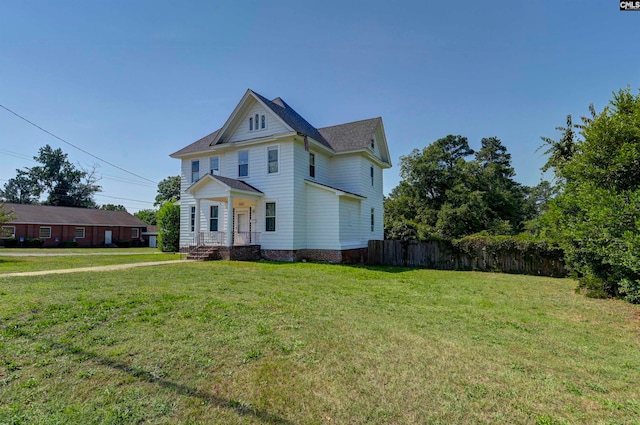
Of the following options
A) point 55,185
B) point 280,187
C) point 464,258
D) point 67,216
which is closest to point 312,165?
point 280,187

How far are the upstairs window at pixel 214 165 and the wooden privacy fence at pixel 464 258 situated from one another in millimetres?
10437

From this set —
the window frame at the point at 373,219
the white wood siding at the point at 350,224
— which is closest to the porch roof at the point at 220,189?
the white wood siding at the point at 350,224

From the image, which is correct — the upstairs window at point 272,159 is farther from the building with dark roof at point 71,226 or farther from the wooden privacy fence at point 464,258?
the building with dark roof at point 71,226

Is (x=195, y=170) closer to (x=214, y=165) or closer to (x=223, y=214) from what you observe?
(x=214, y=165)

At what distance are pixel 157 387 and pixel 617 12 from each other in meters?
13.7

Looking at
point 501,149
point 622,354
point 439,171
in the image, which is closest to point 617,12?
point 622,354

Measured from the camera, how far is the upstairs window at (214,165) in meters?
19.2

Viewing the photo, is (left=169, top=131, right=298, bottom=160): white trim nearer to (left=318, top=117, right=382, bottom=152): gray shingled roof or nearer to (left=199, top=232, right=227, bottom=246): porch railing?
(left=318, top=117, right=382, bottom=152): gray shingled roof

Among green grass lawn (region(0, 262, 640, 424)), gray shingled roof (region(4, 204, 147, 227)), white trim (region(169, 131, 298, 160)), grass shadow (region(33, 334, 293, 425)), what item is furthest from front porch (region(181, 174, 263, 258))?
gray shingled roof (region(4, 204, 147, 227))

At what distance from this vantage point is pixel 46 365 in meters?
3.60

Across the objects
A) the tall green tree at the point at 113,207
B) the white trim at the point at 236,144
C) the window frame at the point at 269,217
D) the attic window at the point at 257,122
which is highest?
the attic window at the point at 257,122

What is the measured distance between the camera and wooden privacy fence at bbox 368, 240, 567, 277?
543 inches

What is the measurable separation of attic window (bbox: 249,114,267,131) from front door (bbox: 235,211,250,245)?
15.8 feet

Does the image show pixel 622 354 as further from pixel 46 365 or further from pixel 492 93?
pixel 492 93
